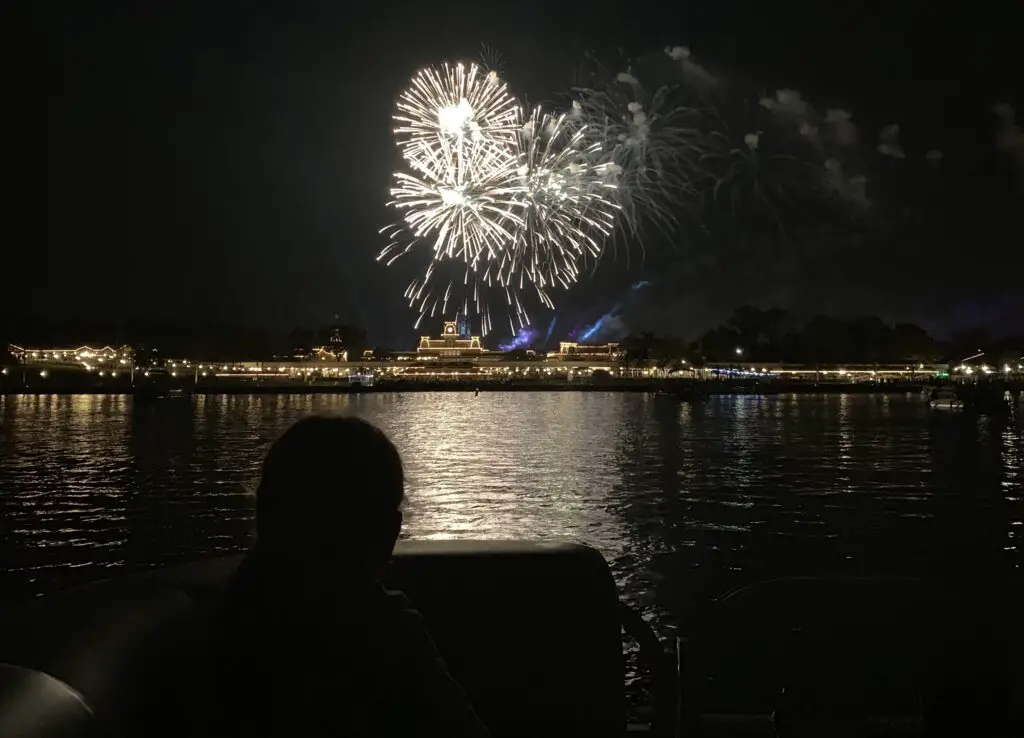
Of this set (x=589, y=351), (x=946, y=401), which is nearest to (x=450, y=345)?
(x=589, y=351)

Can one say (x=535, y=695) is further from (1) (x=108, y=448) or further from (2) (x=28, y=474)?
(1) (x=108, y=448)

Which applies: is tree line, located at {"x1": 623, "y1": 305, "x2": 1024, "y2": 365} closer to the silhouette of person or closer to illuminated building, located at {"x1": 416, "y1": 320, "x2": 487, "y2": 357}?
illuminated building, located at {"x1": 416, "y1": 320, "x2": 487, "y2": 357}

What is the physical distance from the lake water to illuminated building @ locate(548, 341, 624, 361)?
147224 mm

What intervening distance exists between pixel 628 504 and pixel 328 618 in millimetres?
10897

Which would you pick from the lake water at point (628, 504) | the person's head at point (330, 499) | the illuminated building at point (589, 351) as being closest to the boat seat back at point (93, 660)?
the person's head at point (330, 499)

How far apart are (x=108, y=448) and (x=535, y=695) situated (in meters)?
21.4

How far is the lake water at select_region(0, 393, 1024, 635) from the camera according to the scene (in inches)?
328

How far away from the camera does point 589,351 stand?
180m

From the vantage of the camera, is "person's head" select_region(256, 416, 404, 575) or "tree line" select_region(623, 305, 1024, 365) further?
"tree line" select_region(623, 305, 1024, 365)

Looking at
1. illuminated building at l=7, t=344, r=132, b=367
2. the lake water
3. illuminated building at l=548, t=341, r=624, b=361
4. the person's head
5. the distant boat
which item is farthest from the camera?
illuminated building at l=548, t=341, r=624, b=361

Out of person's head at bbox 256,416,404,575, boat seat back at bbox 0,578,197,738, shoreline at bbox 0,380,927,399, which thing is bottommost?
shoreline at bbox 0,380,927,399

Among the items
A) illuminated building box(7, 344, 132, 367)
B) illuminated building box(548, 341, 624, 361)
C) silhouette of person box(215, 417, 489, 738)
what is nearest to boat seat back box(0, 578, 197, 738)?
silhouette of person box(215, 417, 489, 738)

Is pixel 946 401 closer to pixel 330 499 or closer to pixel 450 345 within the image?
pixel 330 499

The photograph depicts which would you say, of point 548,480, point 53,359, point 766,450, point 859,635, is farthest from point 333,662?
point 53,359
